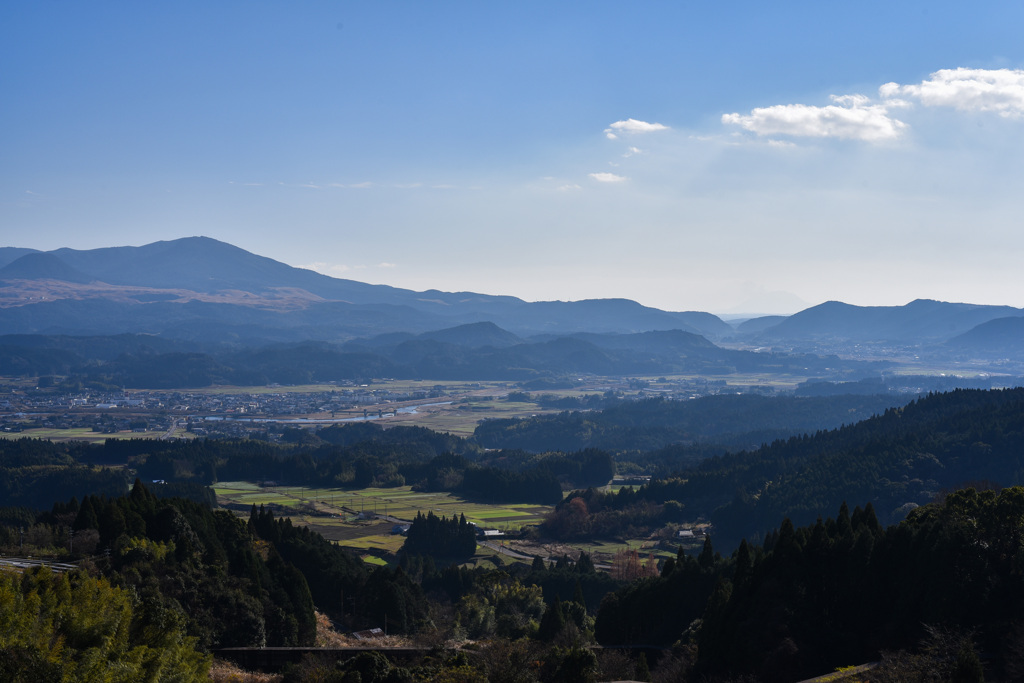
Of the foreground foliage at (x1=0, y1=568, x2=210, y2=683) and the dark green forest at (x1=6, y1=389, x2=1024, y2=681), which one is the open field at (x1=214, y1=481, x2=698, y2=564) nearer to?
the dark green forest at (x1=6, y1=389, x2=1024, y2=681)

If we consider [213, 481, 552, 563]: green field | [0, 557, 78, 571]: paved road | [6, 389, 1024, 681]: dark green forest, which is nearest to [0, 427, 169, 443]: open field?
[213, 481, 552, 563]: green field

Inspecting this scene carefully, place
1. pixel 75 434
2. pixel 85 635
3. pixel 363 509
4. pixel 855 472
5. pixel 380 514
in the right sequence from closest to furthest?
1. pixel 85 635
2. pixel 855 472
3. pixel 380 514
4. pixel 363 509
5. pixel 75 434

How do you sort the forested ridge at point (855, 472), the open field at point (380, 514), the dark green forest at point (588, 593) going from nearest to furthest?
the dark green forest at point (588, 593), the open field at point (380, 514), the forested ridge at point (855, 472)

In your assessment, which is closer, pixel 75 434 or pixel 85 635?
pixel 85 635

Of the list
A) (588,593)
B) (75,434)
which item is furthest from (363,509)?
(75,434)

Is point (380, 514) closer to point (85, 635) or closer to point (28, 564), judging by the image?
point (28, 564)

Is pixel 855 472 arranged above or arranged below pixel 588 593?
above

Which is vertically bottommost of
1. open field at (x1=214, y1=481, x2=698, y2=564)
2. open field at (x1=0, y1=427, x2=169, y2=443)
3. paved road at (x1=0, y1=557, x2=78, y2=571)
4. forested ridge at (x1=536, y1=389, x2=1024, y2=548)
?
open field at (x1=214, y1=481, x2=698, y2=564)

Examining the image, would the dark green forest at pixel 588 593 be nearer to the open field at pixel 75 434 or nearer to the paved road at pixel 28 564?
the paved road at pixel 28 564

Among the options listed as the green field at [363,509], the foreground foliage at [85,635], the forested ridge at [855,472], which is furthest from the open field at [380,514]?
the foreground foliage at [85,635]

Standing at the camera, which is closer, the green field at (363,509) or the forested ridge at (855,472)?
the green field at (363,509)

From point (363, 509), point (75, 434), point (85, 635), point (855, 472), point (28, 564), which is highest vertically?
point (85, 635)

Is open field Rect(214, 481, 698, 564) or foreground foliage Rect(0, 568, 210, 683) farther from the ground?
foreground foliage Rect(0, 568, 210, 683)

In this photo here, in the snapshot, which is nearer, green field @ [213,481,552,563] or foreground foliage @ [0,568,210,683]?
foreground foliage @ [0,568,210,683]
